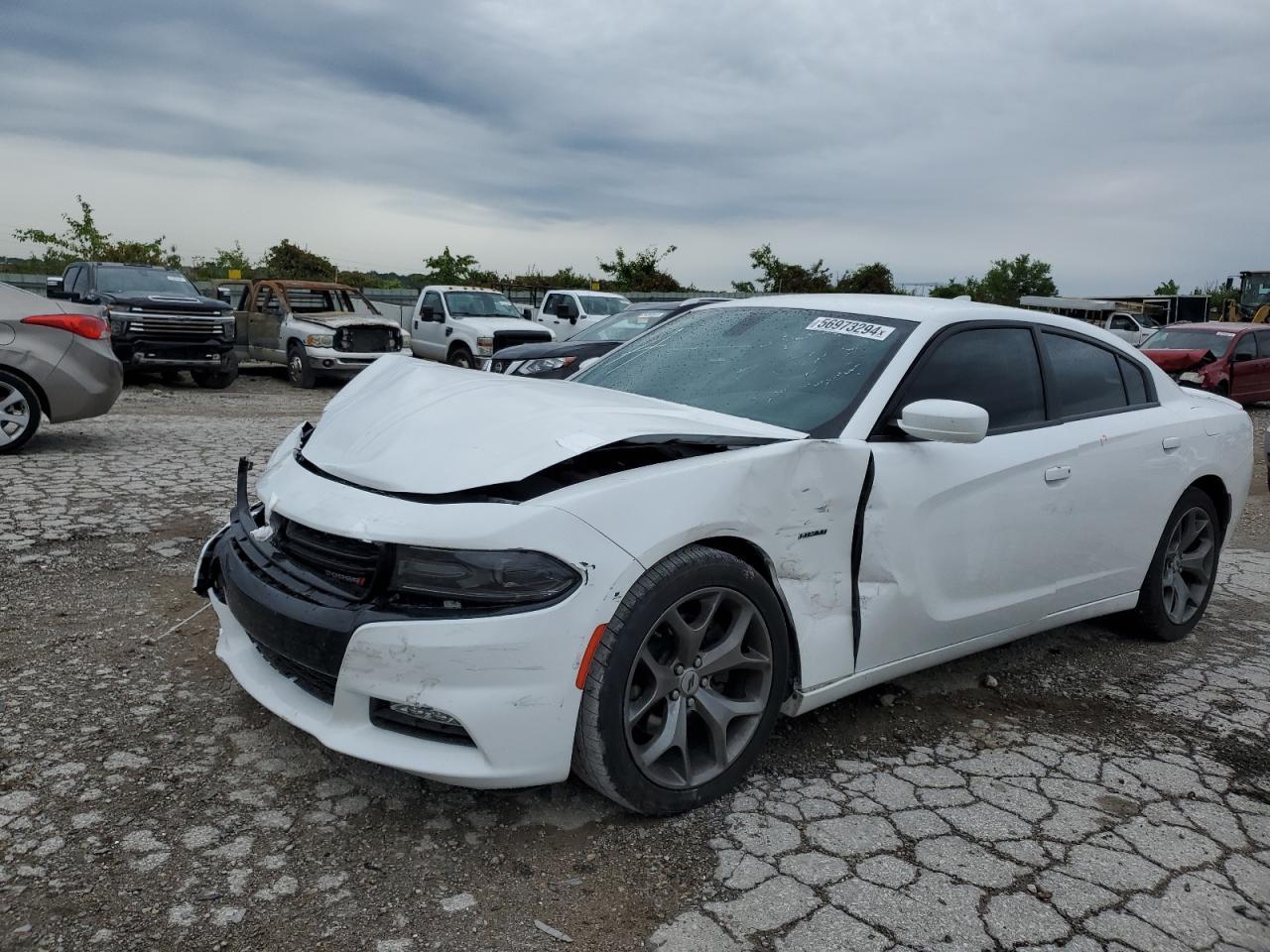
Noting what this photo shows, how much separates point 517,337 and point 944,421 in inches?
578

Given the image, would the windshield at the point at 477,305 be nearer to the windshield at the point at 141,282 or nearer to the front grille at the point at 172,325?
the windshield at the point at 141,282

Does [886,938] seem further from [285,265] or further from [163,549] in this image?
[285,265]

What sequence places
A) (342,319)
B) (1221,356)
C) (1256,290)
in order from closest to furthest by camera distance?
(342,319) → (1221,356) → (1256,290)

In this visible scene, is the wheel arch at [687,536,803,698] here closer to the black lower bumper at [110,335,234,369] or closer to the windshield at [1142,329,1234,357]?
the black lower bumper at [110,335,234,369]

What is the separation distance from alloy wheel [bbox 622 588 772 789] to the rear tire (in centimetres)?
689

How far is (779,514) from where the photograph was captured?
9.93ft

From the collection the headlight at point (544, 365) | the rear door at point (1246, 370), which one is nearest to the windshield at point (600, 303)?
the headlight at point (544, 365)

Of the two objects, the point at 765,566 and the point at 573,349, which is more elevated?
the point at 573,349

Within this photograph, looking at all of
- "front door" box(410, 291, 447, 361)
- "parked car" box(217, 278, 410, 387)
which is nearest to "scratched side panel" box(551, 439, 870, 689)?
"parked car" box(217, 278, 410, 387)

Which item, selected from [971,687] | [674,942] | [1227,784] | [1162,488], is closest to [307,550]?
[674,942]

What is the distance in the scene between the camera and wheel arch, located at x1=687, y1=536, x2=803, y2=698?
9.74 feet

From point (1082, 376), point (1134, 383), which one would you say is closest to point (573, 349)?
point (1134, 383)

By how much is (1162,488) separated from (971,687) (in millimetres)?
1282

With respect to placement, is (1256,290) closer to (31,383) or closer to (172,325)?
(172,325)
